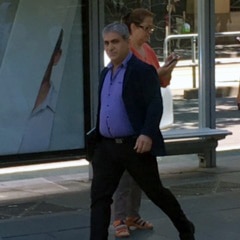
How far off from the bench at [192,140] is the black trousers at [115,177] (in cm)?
305

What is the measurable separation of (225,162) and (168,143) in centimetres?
122

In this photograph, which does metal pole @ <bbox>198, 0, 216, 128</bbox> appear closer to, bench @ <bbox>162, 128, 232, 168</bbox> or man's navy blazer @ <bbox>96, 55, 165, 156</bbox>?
bench @ <bbox>162, 128, 232, 168</bbox>

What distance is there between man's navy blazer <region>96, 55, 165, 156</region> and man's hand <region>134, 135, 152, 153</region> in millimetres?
45

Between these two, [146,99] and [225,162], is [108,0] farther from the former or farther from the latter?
[146,99]

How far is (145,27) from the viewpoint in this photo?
236 inches

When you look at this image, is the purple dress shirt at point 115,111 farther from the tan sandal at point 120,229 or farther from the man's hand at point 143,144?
the tan sandal at point 120,229

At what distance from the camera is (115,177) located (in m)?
5.37

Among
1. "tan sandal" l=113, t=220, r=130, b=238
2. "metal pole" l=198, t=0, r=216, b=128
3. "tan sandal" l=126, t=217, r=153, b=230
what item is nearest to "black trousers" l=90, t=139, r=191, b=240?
"tan sandal" l=113, t=220, r=130, b=238

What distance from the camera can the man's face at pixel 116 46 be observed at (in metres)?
5.33

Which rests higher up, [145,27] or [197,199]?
[145,27]

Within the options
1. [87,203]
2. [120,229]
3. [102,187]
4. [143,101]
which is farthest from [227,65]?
[102,187]

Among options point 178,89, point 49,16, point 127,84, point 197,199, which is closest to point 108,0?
point 49,16

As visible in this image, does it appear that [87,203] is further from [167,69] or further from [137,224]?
[167,69]

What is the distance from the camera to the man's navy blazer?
5.25 meters
